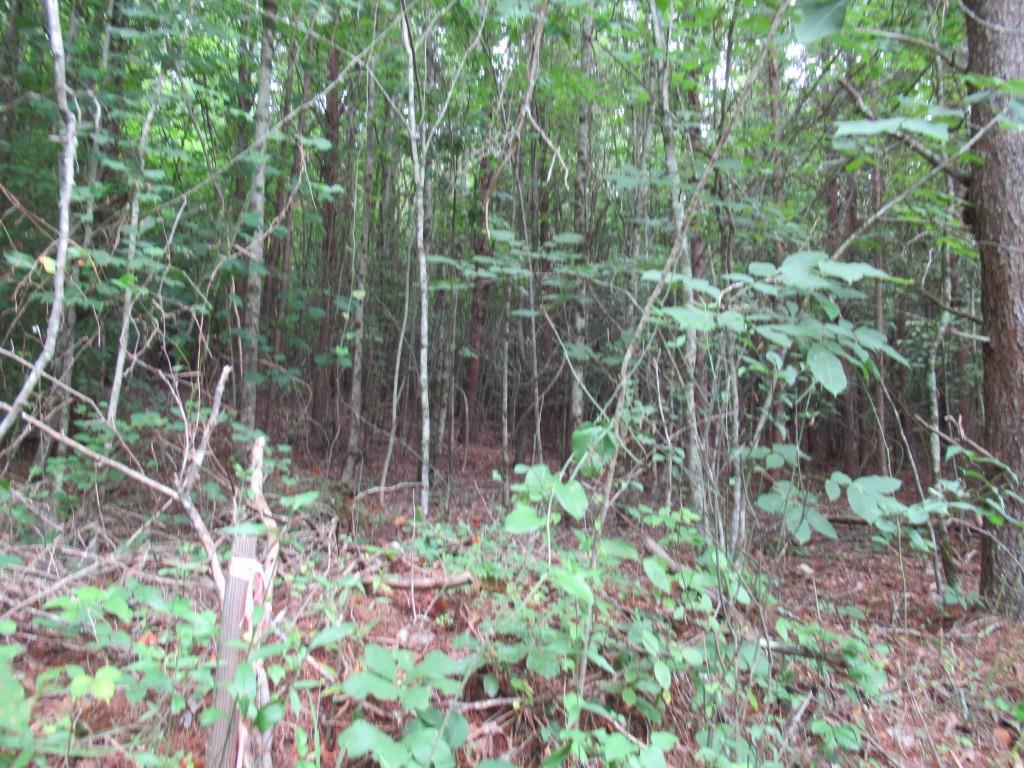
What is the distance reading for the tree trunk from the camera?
3.35m

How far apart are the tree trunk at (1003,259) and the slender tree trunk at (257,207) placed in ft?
15.5

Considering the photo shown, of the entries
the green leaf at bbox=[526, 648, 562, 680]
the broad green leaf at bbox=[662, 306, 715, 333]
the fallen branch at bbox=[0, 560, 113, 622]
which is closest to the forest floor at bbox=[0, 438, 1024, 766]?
the fallen branch at bbox=[0, 560, 113, 622]

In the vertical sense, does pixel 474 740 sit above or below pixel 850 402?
below

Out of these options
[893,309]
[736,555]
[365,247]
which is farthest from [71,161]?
[893,309]

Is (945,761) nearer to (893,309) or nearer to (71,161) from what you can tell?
(71,161)

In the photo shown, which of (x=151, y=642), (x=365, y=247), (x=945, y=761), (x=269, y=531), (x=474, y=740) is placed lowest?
(x=945, y=761)

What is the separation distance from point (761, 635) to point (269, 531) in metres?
2.10

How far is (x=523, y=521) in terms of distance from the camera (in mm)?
1647

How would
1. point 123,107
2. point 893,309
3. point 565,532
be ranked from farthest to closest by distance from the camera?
point 893,309
point 565,532
point 123,107

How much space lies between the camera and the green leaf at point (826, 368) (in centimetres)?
191

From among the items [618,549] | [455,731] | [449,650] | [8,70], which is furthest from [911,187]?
[8,70]

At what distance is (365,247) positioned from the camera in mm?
6711

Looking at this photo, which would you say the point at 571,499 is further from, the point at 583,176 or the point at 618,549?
the point at 583,176

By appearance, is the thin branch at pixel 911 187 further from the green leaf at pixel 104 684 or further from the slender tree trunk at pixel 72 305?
the slender tree trunk at pixel 72 305
